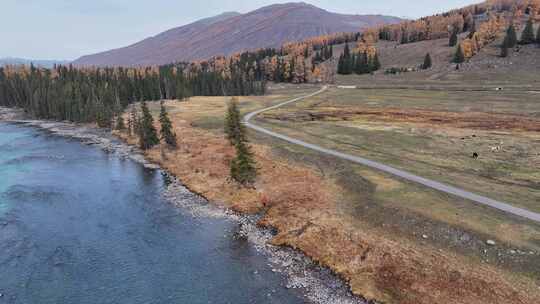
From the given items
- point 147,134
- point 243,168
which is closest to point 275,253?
point 243,168

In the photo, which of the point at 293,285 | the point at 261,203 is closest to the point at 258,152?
the point at 261,203

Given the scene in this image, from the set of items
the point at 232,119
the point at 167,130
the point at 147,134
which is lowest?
the point at 147,134

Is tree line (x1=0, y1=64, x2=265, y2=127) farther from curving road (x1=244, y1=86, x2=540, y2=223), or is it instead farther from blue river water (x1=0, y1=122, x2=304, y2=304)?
curving road (x1=244, y1=86, x2=540, y2=223)

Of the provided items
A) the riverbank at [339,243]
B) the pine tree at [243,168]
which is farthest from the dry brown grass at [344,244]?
the pine tree at [243,168]

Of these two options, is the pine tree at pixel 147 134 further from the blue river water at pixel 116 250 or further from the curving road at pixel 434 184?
the curving road at pixel 434 184

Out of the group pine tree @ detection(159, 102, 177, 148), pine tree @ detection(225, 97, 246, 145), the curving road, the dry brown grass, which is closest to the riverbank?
the dry brown grass

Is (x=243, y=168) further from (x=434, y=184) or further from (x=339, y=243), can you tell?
(x=434, y=184)

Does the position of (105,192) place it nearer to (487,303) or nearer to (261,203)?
(261,203)
